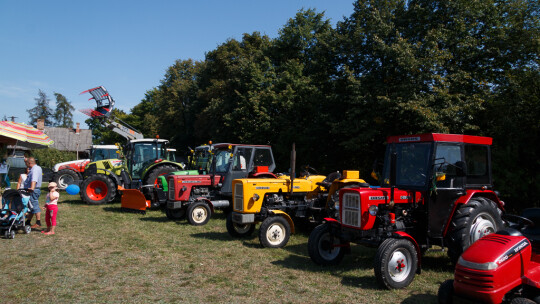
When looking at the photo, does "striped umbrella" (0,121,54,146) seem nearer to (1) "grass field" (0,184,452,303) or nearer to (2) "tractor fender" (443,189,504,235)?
(1) "grass field" (0,184,452,303)

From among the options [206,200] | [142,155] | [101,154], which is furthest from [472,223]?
[101,154]

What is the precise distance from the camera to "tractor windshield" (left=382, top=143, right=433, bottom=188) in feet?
19.1

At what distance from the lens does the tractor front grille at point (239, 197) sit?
8.27 meters

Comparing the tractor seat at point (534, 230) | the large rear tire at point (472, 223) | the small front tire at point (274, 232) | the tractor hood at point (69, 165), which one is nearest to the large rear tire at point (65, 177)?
the tractor hood at point (69, 165)

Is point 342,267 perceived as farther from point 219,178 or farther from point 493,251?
point 219,178

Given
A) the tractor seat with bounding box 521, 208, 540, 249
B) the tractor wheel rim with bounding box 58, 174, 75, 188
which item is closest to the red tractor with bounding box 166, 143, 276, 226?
the tractor seat with bounding box 521, 208, 540, 249

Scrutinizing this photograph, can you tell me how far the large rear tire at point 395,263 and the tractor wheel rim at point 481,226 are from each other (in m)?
1.12

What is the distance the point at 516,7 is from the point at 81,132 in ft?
153

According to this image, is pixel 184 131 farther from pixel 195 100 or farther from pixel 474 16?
pixel 474 16

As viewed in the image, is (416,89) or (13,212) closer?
(13,212)

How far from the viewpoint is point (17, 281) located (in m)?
5.22

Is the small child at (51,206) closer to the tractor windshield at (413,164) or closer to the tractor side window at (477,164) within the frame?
the tractor windshield at (413,164)

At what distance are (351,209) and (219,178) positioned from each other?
591 cm

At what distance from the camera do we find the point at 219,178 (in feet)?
36.3
